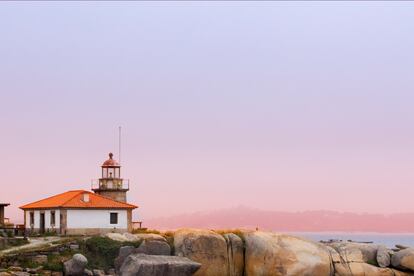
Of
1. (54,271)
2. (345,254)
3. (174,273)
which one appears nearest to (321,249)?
(345,254)

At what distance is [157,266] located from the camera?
162ft

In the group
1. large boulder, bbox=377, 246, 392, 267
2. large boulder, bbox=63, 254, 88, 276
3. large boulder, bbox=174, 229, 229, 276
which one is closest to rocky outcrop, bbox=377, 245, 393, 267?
large boulder, bbox=377, 246, 392, 267

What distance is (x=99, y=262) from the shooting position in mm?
53062

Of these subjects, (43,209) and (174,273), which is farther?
(43,209)

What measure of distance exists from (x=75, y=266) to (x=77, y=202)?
36.2 ft

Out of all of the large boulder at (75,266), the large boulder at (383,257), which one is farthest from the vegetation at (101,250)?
the large boulder at (383,257)

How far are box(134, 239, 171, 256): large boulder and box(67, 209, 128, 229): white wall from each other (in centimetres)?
811

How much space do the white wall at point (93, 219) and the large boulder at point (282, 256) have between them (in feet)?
34.9

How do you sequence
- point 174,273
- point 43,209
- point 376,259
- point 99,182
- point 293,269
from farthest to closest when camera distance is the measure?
point 99,182 → point 43,209 → point 376,259 → point 293,269 → point 174,273

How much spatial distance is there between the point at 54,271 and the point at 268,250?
1318cm

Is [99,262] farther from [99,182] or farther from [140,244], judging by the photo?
[99,182]

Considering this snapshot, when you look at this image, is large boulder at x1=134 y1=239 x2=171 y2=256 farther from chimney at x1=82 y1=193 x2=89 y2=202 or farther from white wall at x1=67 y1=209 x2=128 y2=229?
chimney at x1=82 y1=193 x2=89 y2=202

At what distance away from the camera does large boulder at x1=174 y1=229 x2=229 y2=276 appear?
5391cm

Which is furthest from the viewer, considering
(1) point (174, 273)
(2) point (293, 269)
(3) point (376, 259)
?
(3) point (376, 259)
